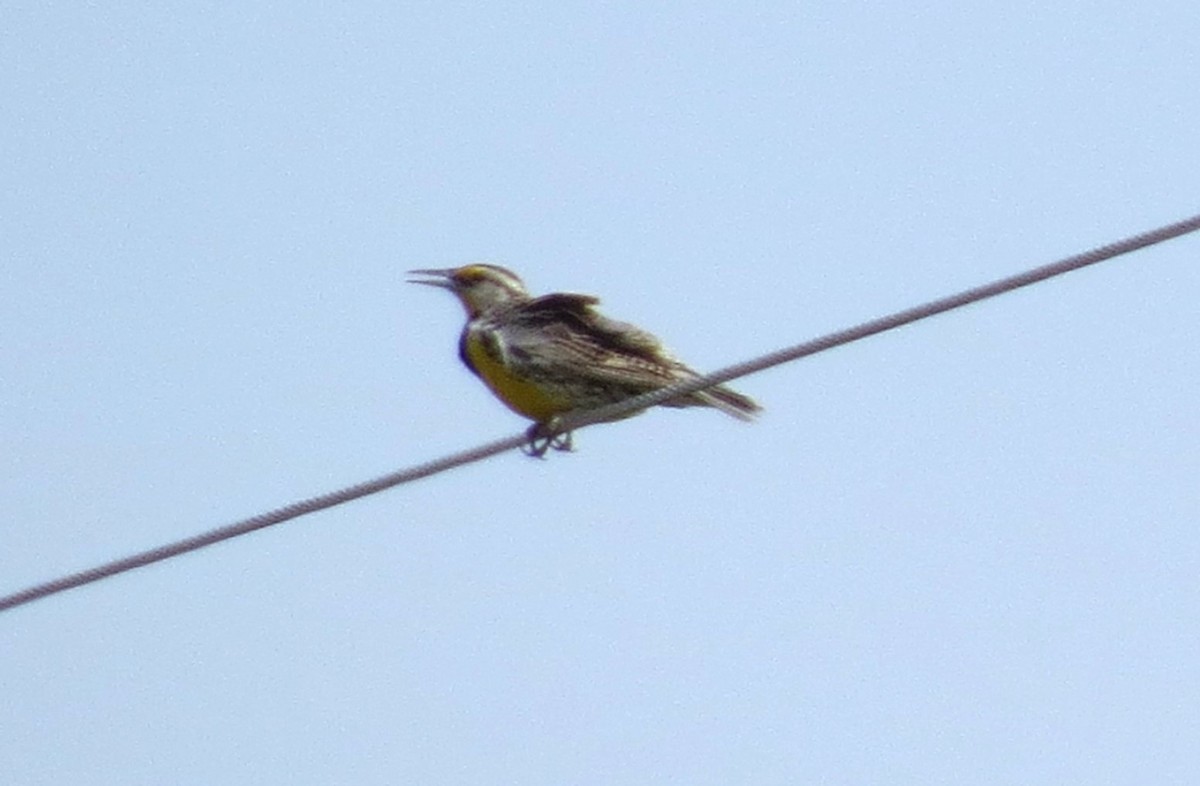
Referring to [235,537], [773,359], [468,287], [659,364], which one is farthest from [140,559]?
[468,287]

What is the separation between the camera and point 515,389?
13945 mm

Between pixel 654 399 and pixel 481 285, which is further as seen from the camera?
pixel 481 285

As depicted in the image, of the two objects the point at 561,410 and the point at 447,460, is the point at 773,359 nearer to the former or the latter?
the point at 447,460

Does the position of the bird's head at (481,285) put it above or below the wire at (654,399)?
above

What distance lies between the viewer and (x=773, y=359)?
10.1 metres

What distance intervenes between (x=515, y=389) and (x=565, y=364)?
36 cm

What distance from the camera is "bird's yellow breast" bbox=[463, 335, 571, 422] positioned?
45.1ft

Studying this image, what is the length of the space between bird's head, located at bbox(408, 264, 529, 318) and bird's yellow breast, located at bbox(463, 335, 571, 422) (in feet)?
3.67

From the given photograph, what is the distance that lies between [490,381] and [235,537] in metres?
3.99

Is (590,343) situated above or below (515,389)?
above

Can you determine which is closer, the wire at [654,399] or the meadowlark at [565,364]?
the wire at [654,399]

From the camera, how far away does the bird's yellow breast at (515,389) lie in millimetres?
13742

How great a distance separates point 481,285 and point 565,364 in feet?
6.82

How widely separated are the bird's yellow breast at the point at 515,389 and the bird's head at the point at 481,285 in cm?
112
